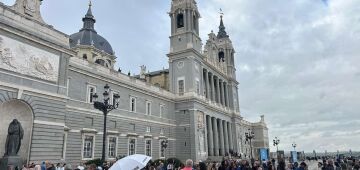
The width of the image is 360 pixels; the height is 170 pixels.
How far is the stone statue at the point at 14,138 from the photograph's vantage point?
17.2 m

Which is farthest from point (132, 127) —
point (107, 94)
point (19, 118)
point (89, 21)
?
point (89, 21)

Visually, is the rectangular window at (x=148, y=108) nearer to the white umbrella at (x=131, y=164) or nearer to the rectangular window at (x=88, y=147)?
the rectangular window at (x=88, y=147)

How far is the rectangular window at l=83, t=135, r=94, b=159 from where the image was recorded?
26494 mm

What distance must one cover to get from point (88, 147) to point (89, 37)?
33494mm

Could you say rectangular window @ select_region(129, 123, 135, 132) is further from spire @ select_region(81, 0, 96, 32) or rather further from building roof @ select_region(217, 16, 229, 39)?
building roof @ select_region(217, 16, 229, 39)

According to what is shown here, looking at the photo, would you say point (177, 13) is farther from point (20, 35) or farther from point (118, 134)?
point (20, 35)

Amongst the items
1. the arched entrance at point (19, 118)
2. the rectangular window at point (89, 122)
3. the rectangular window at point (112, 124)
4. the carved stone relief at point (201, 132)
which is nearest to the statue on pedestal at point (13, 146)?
the arched entrance at point (19, 118)

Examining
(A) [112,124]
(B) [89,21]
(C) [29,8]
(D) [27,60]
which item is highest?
(B) [89,21]

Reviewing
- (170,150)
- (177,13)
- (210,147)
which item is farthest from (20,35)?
(210,147)

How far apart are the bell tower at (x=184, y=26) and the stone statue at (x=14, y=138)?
2871 centimetres

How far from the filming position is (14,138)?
17438 millimetres

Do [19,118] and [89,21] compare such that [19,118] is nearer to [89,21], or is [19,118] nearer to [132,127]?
[132,127]

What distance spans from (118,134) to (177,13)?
2346 centimetres

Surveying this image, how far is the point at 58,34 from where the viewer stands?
73.5ft
